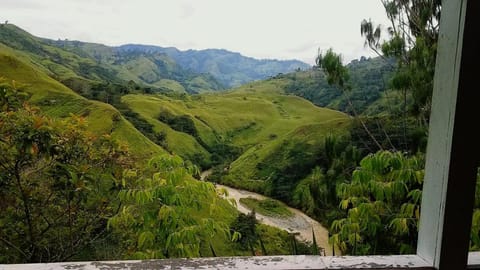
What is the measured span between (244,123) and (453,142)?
1.13 m

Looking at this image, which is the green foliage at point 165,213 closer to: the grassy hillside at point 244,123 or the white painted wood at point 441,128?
the grassy hillside at point 244,123

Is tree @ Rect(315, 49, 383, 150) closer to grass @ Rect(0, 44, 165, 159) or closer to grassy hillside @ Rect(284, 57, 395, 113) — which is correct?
grassy hillside @ Rect(284, 57, 395, 113)

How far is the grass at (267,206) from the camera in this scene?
1.69 meters

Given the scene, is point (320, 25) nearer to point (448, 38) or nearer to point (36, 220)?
point (448, 38)

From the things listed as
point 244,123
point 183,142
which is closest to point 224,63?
point 244,123

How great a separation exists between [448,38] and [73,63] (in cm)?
150

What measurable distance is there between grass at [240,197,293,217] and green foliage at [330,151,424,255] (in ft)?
0.72

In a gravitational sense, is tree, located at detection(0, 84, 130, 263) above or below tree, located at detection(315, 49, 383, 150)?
below

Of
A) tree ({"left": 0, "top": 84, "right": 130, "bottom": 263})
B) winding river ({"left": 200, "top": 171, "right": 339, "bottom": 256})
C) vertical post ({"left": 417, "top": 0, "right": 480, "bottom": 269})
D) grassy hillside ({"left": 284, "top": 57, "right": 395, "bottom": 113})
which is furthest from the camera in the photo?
grassy hillside ({"left": 284, "top": 57, "right": 395, "bottom": 113})

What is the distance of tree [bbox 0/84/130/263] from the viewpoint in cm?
152

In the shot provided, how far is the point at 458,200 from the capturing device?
0.81 meters

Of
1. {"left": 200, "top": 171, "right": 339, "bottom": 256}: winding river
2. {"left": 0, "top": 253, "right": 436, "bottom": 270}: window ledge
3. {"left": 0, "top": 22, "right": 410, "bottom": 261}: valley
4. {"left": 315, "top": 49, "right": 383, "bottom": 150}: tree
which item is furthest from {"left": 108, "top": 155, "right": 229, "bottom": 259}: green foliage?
{"left": 315, "top": 49, "right": 383, "bottom": 150}: tree

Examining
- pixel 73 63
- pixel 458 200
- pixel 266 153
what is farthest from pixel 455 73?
pixel 73 63

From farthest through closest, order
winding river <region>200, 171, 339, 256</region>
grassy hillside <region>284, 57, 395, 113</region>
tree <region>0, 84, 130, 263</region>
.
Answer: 1. grassy hillside <region>284, 57, 395, 113</region>
2. winding river <region>200, 171, 339, 256</region>
3. tree <region>0, 84, 130, 263</region>
